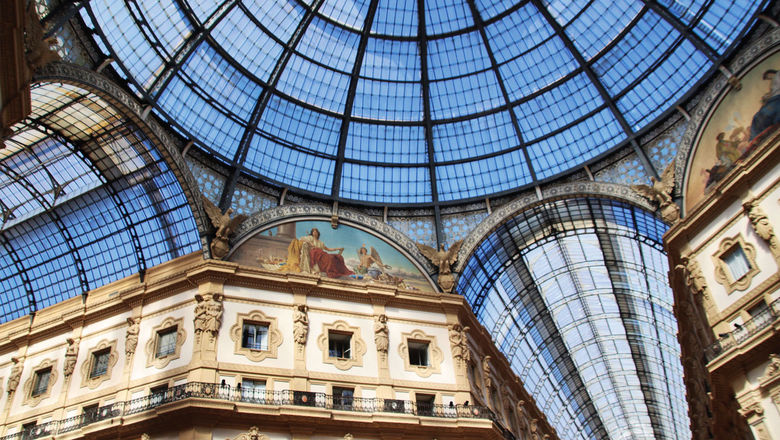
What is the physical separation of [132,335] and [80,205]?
32.7 feet

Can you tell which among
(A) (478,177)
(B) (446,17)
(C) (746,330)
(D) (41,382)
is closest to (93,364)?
(D) (41,382)

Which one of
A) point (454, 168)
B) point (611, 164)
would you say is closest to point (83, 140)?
point (454, 168)

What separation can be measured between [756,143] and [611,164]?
30.6 ft

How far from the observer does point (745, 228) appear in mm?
29031

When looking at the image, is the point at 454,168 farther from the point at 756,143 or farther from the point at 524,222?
the point at 756,143

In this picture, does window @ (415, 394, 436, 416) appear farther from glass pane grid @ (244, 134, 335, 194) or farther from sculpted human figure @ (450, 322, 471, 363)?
glass pane grid @ (244, 134, 335, 194)

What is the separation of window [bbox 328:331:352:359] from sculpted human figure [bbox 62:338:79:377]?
1338cm

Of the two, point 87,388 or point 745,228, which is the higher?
point 745,228

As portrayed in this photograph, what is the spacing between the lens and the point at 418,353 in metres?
34.1

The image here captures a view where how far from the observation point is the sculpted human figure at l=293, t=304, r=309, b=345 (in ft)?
104

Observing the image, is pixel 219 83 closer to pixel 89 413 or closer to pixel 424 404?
pixel 89 413

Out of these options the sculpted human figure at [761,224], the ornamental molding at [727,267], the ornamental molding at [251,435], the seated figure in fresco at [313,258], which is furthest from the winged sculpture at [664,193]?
the ornamental molding at [251,435]

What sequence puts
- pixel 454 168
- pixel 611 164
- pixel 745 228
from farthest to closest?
1. pixel 454 168
2. pixel 611 164
3. pixel 745 228

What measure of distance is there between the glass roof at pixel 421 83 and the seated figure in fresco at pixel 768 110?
343 cm
